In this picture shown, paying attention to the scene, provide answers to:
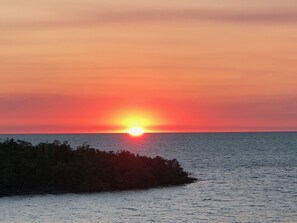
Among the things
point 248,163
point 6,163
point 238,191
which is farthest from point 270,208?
point 248,163

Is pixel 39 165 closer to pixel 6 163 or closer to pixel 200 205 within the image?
pixel 6 163

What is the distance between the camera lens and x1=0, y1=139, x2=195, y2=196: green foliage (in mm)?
86562

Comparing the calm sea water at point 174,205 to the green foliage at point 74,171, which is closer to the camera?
the calm sea water at point 174,205

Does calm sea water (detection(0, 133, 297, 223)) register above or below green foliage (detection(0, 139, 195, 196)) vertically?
below

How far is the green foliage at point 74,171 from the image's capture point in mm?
86562

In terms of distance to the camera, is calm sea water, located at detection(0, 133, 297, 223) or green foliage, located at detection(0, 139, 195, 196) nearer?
calm sea water, located at detection(0, 133, 297, 223)

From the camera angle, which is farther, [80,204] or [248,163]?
[248,163]

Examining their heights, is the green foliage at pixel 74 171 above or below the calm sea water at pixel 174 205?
above

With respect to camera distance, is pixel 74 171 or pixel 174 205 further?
pixel 74 171

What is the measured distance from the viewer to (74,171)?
88.7 meters

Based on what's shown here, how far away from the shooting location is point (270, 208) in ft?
245

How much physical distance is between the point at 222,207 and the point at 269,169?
5678 centimetres

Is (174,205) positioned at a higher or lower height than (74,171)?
lower

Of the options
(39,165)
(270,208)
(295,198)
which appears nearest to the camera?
(270,208)
